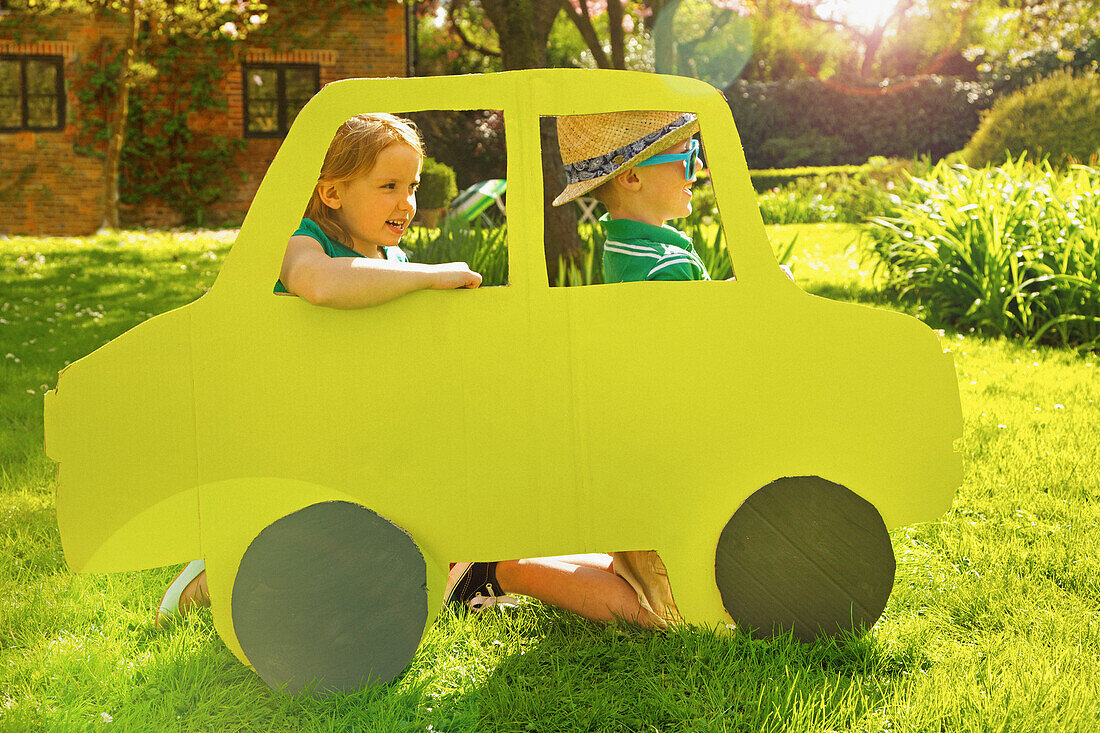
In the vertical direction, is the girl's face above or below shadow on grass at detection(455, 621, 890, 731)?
above

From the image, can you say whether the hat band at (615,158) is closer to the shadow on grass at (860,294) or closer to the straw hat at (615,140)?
the straw hat at (615,140)

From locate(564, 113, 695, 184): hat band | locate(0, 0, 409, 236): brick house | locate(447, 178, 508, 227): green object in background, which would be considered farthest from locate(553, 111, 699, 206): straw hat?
locate(0, 0, 409, 236): brick house

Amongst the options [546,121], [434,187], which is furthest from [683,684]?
[434,187]

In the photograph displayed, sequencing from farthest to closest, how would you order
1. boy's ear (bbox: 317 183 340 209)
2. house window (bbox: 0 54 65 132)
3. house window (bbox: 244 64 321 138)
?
house window (bbox: 244 64 321 138) < house window (bbox: 0 54 65 132) < boy's ear (bbox: 317 183 340 209)

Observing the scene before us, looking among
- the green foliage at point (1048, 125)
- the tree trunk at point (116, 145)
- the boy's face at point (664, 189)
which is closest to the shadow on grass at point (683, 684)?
the boy's face at point (664, 189)

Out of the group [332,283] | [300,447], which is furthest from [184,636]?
[332,283]

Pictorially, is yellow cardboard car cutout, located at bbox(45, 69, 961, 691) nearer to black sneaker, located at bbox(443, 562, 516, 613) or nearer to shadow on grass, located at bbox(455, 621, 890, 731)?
shadow on grass, located at bbox(455, 621, 890, 731)

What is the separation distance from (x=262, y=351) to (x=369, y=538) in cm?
50

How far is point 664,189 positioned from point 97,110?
52.2 feet

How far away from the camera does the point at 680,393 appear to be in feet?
7.13

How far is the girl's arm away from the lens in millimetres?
2008

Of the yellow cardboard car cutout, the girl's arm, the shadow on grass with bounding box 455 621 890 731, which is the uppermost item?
the girl's arm

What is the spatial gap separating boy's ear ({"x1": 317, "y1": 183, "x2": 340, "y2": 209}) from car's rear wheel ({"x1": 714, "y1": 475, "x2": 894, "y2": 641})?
4.43 feet

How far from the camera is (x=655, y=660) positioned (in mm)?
2262
